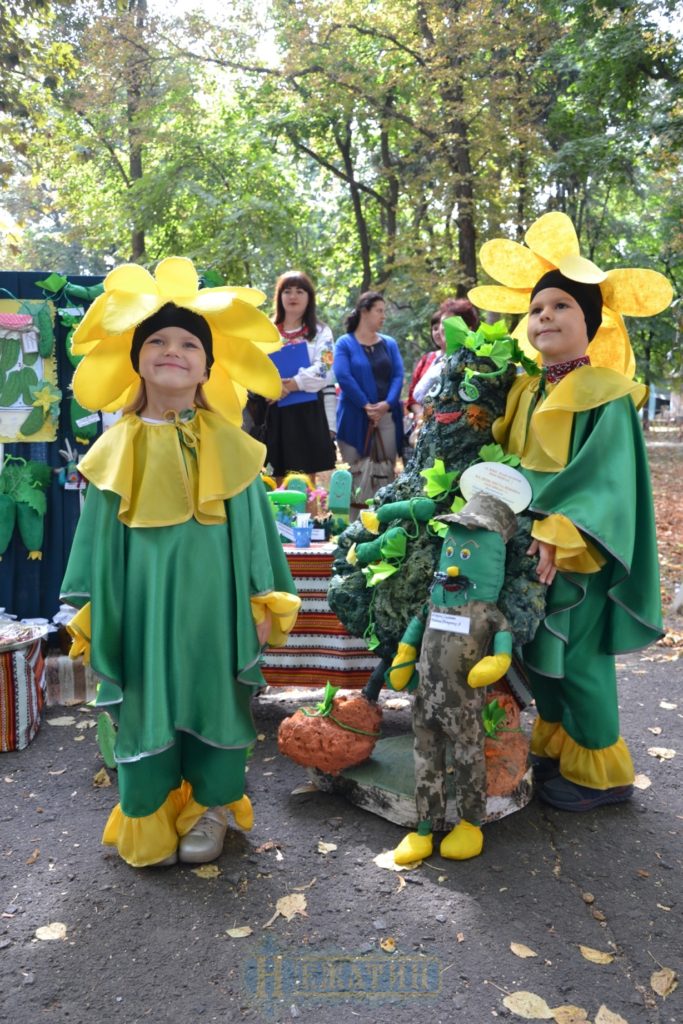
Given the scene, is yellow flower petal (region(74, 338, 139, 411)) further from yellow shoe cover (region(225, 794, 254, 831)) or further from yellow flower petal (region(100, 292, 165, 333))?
yellow shoe cover (region(225, 794, 254, 831))

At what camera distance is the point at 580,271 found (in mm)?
2953

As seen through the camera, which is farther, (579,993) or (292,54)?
(292,54)

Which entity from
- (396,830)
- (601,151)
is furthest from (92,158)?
(396,830)

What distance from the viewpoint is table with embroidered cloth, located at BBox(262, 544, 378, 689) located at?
4.07 metres

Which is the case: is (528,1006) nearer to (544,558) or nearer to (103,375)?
(544,558)

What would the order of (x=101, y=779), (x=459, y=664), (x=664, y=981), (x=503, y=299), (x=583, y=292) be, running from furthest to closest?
(x=101, y=779), (x=503, y=299), (x=583, y=292), (x=459, y=664), (x=664, y=981)

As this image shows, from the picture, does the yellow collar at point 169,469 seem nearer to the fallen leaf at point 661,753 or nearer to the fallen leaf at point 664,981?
the fallen leaf at point 664,981

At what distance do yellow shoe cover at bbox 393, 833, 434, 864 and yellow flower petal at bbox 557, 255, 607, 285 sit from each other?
6.63 feet

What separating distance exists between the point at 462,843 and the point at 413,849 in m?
0.17

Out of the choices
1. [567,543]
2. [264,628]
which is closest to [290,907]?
[264,628]

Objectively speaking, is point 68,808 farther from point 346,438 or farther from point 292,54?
point 292,54

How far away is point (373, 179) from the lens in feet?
52.0

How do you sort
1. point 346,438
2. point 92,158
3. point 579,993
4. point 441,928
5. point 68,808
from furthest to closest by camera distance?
point 92,158, point 346,438, point 68,808, point 441,928, point 579,993

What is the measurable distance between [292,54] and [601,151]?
4.71m
